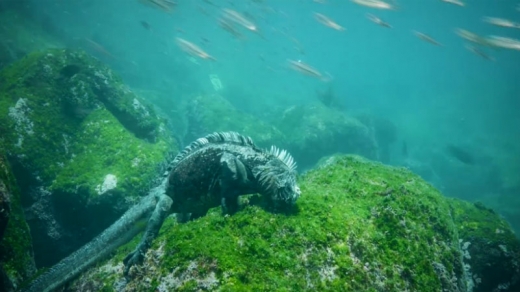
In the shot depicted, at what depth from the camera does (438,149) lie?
4050 cm

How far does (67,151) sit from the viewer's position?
9.29 m

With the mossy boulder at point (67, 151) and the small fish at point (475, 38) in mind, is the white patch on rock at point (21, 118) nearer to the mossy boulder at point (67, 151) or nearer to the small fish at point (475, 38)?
the mossy boulder at point (67, 151)

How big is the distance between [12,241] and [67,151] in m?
4.85

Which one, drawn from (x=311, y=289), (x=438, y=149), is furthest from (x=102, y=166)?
(x=438, y=149)

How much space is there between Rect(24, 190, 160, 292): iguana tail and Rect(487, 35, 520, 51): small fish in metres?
14.0

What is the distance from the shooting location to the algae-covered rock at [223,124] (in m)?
22.3

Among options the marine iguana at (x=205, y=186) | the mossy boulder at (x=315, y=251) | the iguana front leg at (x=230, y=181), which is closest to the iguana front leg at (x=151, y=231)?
the marine iguana at (x=205, y=186)

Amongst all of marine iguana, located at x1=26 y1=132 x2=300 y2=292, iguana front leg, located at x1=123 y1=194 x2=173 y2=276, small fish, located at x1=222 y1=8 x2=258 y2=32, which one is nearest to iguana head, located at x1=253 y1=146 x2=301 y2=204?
marine iguana, located at x1=26 y1=132 x2=300 y2=292

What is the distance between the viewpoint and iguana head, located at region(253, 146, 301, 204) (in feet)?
17.4

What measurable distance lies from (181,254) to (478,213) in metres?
9.30

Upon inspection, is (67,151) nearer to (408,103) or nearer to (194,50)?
(194,50)

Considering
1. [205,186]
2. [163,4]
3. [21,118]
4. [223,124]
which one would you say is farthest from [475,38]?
[21,118]

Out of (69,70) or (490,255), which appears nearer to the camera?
(490,255)

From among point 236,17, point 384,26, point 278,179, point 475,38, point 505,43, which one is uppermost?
point 505,43
